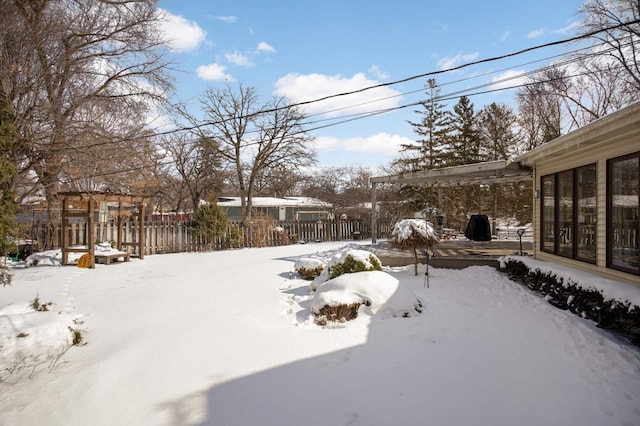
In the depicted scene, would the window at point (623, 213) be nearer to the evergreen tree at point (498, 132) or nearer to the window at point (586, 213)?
the window at point (586, 213)

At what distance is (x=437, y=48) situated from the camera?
9273 mm

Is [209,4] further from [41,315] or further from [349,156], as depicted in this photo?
[349,156]

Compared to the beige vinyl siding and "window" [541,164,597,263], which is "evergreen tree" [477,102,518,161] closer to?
"window" [541,164,597,263]

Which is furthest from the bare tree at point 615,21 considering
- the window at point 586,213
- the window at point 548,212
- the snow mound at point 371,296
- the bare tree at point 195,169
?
the bare tree at point 195,169

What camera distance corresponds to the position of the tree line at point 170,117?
19.2 ft

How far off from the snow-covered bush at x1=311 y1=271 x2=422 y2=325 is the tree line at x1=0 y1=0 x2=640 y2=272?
427 centimetres

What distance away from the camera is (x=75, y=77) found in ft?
22.7

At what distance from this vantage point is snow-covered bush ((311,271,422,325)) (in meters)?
4.78

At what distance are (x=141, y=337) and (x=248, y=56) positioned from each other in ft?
27.7

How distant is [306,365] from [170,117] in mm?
11418

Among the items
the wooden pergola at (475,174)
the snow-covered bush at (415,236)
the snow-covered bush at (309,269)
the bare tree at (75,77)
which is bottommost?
the snow-covered bush at (309,269)

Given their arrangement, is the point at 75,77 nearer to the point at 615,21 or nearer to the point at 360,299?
the point at 360,299

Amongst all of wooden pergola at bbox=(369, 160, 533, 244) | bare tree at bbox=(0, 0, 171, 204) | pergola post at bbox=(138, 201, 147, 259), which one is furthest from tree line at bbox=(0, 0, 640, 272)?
wooden pergola at bbox=(369, 160, 533, 244)

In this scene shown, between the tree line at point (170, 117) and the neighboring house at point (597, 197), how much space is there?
3.02m
